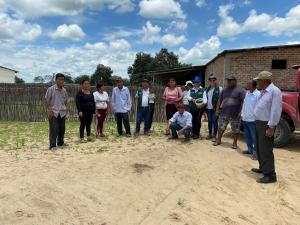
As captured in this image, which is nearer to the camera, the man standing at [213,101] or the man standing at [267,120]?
the man standing at [267,120]

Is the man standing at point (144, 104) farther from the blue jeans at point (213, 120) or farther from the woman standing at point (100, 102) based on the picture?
the blue jeans at point (213, 120)

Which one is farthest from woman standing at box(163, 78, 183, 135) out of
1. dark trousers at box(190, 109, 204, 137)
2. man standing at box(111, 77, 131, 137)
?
man standing at box(111, 77, 131, 137)

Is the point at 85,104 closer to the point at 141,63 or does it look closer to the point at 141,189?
the point at 141,189

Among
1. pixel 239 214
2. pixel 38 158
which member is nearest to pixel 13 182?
pixel 38 158

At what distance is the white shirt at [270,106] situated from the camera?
5.12 metres

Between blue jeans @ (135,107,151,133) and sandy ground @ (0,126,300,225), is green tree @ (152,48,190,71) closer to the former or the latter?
blue jeans @ (135,107,151,133)

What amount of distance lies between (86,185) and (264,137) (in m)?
2.87

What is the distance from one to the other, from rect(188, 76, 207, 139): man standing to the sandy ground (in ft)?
5.45

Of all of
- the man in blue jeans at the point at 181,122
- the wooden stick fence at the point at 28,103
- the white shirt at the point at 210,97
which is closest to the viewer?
the man in blue jeans at the point at 181,122

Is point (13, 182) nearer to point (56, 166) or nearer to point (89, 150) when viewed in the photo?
point (56, 166)

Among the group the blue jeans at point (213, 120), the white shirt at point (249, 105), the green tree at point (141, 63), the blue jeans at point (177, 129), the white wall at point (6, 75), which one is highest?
the green tree at point (141, 63)

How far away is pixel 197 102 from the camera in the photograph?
339 inches

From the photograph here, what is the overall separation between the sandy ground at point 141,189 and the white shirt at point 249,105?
33.1 inches

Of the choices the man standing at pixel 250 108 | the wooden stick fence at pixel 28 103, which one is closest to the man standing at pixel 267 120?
the man standing at pixel 250 108
